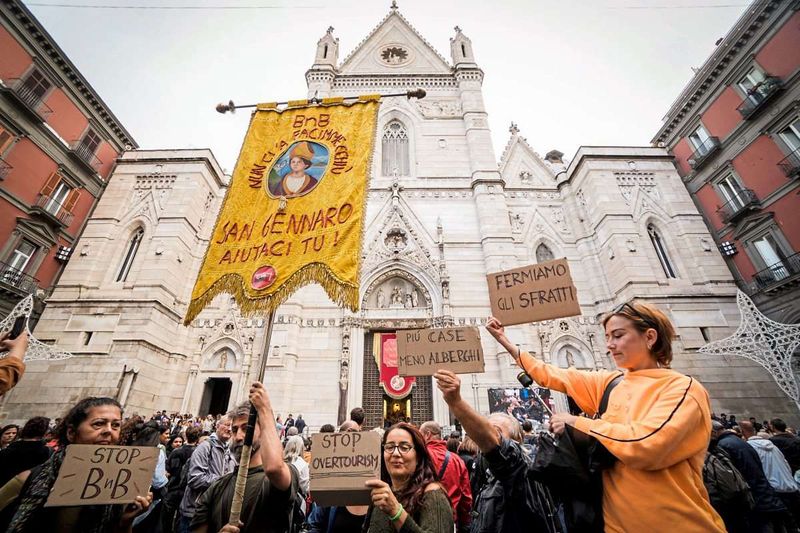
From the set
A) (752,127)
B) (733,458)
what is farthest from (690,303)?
(733,458)

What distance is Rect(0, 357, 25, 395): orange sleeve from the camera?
74.1 inches

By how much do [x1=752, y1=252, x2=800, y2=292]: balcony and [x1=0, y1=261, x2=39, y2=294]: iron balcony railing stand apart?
81.0 feet

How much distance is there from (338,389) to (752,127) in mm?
17718

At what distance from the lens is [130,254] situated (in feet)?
43.2

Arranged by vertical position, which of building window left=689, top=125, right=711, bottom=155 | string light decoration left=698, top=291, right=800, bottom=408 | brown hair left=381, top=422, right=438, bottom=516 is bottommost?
brown hair left=381, top=422, right=438, bottom=516

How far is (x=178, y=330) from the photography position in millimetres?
12617

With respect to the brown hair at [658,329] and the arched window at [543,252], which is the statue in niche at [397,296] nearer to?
the arched window at [543,252]

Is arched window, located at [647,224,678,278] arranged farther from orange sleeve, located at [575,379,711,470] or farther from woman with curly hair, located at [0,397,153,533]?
woman with curly hair, located at [0,397,153,533]

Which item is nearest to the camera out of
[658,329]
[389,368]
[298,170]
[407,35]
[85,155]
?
[658,329]

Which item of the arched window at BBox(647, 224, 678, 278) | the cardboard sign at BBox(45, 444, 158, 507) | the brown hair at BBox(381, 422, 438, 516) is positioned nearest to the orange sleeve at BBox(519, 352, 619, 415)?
the brown hair at BBox(381, 422, 438, 516)

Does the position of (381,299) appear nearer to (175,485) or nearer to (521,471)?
(175,485)

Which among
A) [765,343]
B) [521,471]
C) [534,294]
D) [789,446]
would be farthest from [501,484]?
[765,343]

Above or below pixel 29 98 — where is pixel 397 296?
below

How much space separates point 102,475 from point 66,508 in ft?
0.97
